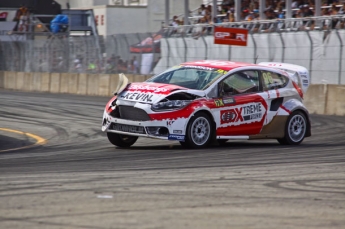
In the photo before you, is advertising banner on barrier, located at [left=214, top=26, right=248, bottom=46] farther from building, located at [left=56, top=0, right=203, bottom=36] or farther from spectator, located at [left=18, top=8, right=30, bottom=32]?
spectator, located at [left=18, top=8, right=30, bottom=32]

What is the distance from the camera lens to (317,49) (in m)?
23.6

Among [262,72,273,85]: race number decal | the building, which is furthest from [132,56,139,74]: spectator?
[262,72,273,85]: race number decal

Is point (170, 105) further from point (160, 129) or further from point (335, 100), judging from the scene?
point (335, 100)

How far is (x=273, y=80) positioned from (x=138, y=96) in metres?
2.75

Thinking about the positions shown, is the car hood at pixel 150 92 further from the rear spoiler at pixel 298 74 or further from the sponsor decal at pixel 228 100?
the rear spoiler at pixel 298 74

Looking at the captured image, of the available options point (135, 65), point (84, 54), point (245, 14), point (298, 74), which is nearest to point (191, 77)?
point (298, 74)

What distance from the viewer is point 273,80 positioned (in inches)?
521

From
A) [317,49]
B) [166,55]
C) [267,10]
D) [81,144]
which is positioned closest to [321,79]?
[317,49]

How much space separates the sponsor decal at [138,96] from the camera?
11680 millimetres

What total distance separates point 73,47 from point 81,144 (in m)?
21.4

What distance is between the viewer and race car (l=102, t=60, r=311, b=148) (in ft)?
38.1

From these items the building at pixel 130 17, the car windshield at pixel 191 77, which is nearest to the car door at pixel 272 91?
the car windshield at pixel 191 77

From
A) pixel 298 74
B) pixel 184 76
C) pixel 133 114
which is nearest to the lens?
pixel 133 114

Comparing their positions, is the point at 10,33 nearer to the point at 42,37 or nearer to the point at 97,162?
the point at 42,37
